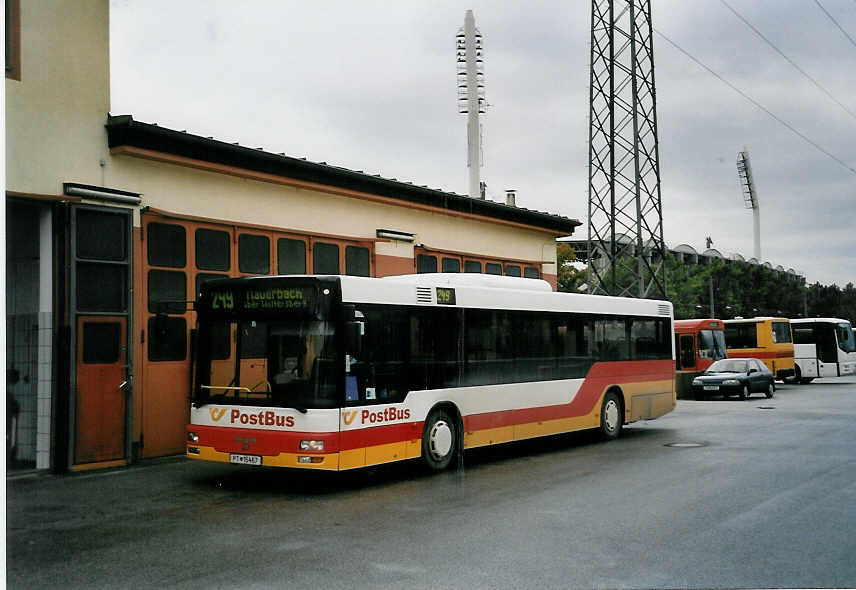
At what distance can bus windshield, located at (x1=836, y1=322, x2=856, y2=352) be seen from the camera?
4338cm

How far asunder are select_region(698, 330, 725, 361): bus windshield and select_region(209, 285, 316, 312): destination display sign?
29491mm

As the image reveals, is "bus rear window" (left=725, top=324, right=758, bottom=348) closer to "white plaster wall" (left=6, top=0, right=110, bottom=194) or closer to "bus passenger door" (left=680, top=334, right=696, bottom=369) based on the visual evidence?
"bus passenger door" (left=680, top=334, right=696, bottom=369)

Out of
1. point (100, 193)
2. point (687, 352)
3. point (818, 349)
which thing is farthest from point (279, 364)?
point (818, 349)

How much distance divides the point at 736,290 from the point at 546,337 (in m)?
61.8

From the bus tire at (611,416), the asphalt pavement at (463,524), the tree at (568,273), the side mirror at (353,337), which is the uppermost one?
the tree at (568,273)

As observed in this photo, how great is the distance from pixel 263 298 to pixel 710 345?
99.1 ft

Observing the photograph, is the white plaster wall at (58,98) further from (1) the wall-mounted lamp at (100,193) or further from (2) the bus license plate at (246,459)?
(2) the bus license plate at (246,459)

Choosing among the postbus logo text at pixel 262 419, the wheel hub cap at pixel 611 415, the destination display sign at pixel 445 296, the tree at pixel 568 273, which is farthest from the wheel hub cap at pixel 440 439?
the tree at pixel 568 273

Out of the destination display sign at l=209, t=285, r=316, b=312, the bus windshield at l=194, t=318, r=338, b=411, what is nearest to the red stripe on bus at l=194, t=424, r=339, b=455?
the bus windshield at l=194, t=318, r=338, b=411

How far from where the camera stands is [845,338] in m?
43.8

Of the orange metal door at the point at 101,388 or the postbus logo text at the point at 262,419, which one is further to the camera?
the orange metal door at the point at 101,388

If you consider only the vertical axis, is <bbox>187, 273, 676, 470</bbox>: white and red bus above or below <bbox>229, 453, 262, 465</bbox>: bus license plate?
above

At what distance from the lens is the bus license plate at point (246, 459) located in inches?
457

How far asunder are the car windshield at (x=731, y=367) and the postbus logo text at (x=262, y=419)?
2357 centimetres
